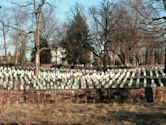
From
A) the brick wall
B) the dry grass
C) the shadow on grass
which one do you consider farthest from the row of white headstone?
the shadow on grass

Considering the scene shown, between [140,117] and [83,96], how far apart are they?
5474mm

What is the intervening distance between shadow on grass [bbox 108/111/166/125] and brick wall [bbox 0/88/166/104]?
3532 mm

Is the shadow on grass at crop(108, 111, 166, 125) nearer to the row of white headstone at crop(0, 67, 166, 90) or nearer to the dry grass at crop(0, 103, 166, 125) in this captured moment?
the dry grass at crop(0, 103, 166, 125)

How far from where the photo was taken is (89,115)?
13016 millimetres

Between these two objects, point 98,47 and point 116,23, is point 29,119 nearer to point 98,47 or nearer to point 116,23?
point 116,23

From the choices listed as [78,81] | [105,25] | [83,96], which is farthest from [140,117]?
[105,25]

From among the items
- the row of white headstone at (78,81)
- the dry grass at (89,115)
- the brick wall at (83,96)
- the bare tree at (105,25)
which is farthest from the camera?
the bare tree at (105,25)

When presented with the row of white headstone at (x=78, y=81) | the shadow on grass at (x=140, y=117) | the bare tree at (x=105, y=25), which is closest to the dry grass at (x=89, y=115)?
the shadow on grass at (x=140, y=117)

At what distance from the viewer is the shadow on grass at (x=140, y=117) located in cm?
1161

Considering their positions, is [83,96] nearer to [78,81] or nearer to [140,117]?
[140,117]

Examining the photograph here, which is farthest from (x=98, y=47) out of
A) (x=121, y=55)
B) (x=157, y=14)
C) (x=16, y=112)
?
(x=16, y=112)

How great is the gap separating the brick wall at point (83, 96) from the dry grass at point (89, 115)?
138 cm

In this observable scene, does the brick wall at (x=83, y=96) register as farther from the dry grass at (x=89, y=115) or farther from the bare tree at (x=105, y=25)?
the bare tree at (x=105, y=25)

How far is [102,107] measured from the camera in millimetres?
15266
